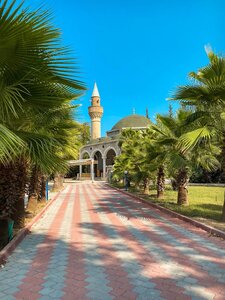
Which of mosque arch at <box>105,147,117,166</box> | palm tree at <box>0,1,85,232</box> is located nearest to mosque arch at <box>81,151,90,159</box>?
mosque arch at <box>105,147,117,166</box>

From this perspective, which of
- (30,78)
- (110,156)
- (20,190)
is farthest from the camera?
(110,156)

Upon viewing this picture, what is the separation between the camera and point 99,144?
62.5 meters

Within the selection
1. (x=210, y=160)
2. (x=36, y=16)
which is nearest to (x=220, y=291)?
(x=36, y=16)

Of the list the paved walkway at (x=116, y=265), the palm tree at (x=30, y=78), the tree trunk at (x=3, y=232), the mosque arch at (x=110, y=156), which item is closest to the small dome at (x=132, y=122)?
the mosque arch at (x=110, y=156)

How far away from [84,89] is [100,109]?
68.2 m

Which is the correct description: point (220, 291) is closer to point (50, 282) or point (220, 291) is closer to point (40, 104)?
point (50, 282)

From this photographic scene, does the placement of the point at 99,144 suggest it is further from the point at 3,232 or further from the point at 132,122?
the point at 3,232

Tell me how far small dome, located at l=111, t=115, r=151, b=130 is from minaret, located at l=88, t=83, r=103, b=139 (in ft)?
14.3

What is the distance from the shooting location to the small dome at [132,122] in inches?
2613

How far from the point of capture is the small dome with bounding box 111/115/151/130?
6638 cm

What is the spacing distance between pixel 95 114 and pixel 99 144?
1272 cm

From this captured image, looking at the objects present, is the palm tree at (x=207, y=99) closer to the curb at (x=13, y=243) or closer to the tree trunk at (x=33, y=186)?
the curb at (x=13, y=243)

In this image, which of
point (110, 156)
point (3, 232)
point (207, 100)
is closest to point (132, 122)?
point (110, 156)

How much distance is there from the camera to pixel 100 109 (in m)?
73.2
